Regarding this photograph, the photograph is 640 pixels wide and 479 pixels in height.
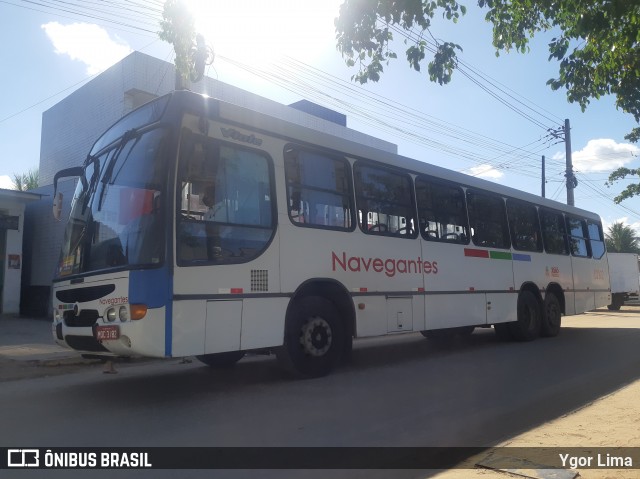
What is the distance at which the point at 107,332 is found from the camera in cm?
575

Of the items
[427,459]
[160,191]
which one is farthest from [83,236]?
[427,459]

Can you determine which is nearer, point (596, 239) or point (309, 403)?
point (309, 403)

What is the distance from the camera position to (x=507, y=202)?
12.0 metres

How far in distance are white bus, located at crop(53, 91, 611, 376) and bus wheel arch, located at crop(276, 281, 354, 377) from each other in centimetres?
2

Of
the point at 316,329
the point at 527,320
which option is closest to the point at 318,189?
the point at 316,329

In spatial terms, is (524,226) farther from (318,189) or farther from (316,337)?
(316,337)

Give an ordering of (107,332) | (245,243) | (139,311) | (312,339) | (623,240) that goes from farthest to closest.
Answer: (623,240) < (312,339) < (245,243) < (107,332) < (139,311)

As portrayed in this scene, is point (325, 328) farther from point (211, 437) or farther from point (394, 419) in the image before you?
point (211, 437)

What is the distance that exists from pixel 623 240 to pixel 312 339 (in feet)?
140

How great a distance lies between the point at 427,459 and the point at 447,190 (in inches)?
258

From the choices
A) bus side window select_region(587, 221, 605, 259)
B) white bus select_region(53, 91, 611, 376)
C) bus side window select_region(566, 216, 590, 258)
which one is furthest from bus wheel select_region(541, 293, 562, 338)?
white bus select_region(53, 91, 611, 376)

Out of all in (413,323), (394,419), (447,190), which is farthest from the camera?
(447,190)

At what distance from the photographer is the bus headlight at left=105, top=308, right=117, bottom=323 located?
5.77m

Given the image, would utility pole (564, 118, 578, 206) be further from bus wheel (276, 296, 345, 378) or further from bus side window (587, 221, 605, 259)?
bus wheel (276, 296, 345, 378)
